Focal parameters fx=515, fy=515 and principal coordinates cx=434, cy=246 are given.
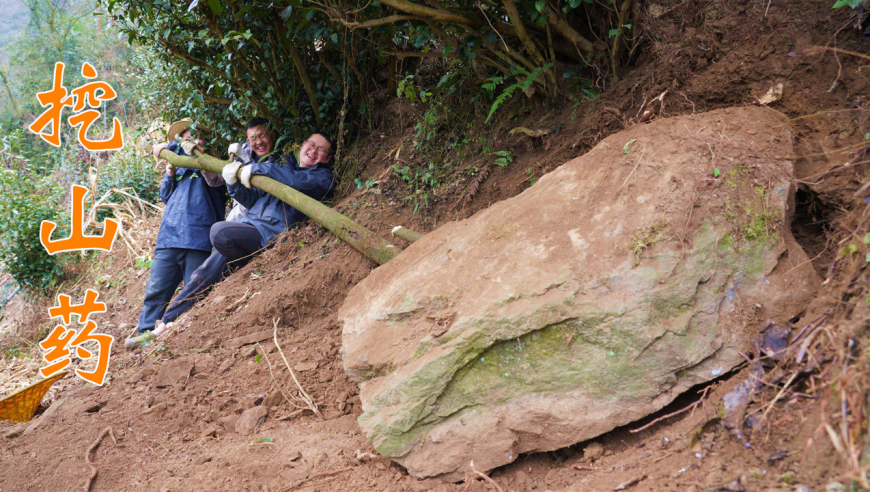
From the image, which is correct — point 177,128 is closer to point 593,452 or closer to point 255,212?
point 255,212

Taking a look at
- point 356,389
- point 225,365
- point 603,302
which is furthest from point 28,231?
point 603,302

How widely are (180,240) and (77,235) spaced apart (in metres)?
2.66

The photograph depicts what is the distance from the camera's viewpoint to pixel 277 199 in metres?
4.67

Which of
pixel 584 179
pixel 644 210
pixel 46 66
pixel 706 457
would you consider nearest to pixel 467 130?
pixel 584 179

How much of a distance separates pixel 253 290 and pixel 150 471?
64.9 inches

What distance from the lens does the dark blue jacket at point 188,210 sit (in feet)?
16.4

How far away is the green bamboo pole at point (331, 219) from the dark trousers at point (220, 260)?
0.43 meters

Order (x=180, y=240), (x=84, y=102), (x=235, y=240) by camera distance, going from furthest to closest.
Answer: (x=84, y=102)
(x=180, y=240)
(x=235, y=240)

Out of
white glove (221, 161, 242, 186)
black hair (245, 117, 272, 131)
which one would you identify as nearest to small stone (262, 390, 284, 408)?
white glove (221, 161, 242, 186)

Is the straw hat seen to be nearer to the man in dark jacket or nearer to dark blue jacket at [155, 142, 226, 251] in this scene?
dark blue jacket at [155, 142, 226, 251]

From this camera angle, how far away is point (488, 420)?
2053mm

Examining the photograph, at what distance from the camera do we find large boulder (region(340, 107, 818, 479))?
1.88m

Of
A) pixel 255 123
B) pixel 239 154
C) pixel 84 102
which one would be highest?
pixel 84 102

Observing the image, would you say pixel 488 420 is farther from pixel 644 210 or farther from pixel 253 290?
pixel 253 290
